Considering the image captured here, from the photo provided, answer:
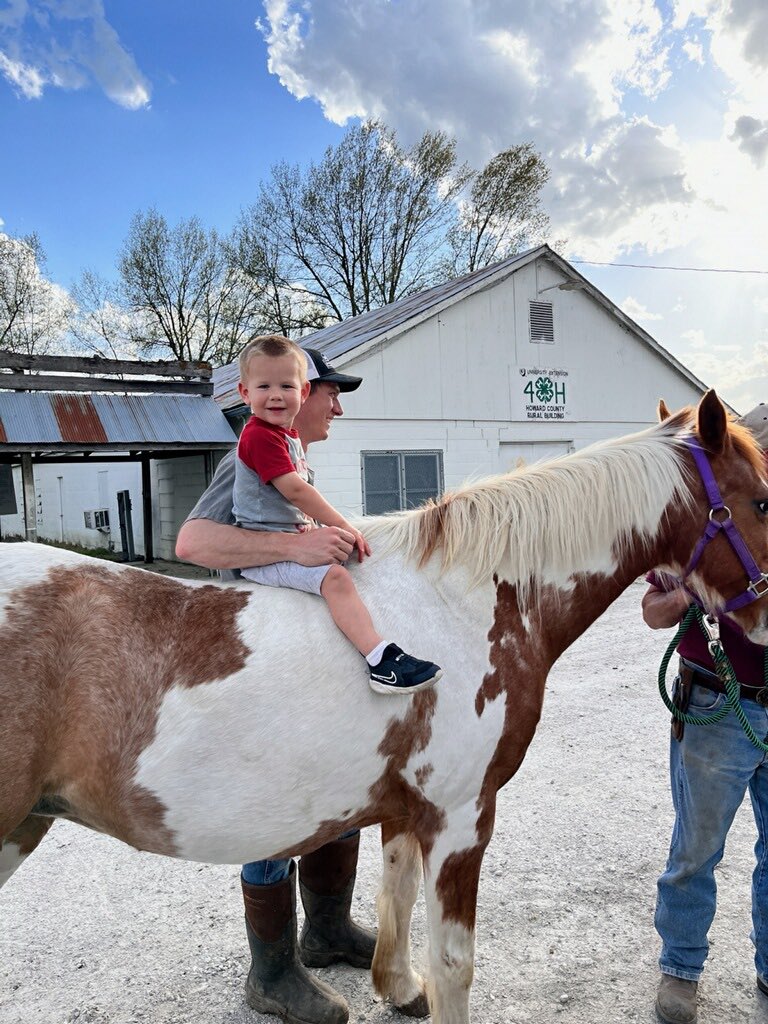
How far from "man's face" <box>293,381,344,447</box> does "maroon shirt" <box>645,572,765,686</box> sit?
157 centimetres

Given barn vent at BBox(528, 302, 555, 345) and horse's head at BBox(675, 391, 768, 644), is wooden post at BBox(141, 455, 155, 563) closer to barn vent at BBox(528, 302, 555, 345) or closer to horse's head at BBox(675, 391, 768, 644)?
barn vent at BBox(528, 302, 555, 345)

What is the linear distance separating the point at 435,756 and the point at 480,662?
1.03 feet

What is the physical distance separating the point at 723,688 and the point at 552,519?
847 mm

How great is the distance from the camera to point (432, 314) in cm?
1273

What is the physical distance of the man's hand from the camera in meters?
2.03

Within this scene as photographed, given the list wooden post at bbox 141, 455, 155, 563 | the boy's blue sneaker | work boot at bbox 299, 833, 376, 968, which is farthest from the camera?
wooden post at bbox 141, 455, 155, 563

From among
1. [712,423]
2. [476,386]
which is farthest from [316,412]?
[476,386]

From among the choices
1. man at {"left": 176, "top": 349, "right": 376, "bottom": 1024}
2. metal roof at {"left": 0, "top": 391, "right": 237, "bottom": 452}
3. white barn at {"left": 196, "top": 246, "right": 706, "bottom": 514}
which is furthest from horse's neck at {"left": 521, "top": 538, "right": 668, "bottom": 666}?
metal roof at {"left": 0, "top": 391, "right": 237, "bottom": 452}

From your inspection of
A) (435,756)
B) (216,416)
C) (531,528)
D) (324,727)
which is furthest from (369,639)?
(216,416)

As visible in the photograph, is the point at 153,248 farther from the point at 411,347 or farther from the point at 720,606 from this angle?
the point at 720,606

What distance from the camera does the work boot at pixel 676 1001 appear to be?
2297 mm

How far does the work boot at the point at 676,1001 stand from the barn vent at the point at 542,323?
1338 cm

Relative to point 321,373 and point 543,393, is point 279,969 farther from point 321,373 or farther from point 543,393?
point 543,393

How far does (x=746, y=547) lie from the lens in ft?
7.16
